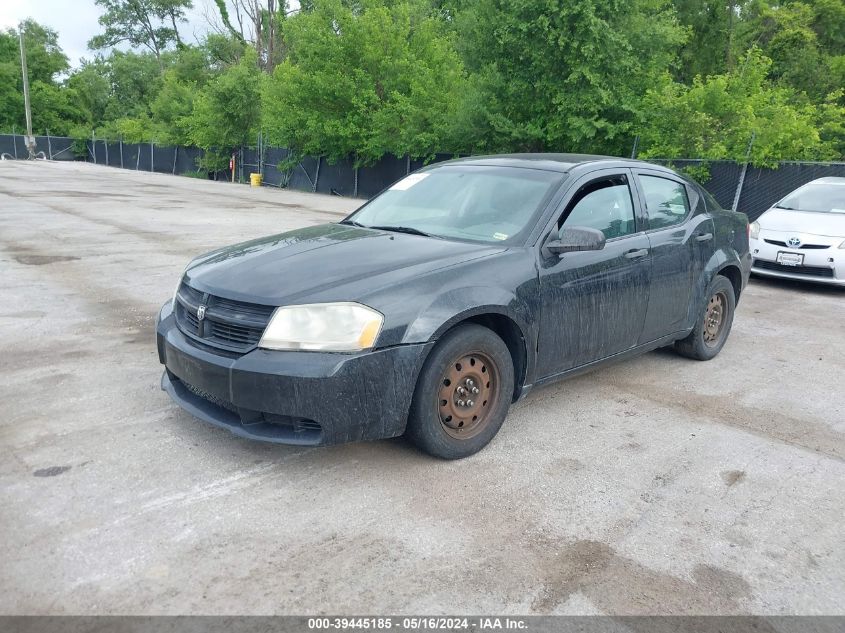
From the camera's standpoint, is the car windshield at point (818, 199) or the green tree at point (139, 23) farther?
the green tree at point (139, 23)

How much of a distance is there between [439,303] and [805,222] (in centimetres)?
779

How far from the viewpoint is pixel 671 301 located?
193 inches

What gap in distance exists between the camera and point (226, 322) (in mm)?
3377

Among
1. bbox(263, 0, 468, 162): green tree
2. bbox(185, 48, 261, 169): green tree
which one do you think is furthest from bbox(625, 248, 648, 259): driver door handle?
bbox(185, 48, 261, 169): green tree

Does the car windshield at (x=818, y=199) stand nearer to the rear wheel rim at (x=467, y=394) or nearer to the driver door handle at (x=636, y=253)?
the driver door handle at (x=636, y=253)

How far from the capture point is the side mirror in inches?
Answer: 150

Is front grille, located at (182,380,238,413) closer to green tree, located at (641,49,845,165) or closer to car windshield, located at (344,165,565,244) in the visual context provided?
car windshield, located at (344,165,565,244)

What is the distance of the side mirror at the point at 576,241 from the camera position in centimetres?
382

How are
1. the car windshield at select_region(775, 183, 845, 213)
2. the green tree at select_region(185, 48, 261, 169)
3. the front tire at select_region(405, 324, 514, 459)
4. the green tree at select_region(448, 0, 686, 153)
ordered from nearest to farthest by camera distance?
the front tire at select_region(405, 324, 514, 459) < the car windshield at select_region(775, 183, 845, 213) < the green tree at select_region(448, 0, 686, 153) < the green tree at select_region(185, 48, 261, 169)

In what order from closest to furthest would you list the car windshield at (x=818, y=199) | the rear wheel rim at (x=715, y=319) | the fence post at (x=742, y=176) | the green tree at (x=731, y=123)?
the rear wheel rim at (x=715, y=319)
the car windshield at (x=818, y=199)
the fence post at (x=742, y=176)
the green tree at (x=731, y=123)

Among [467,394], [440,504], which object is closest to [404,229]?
[467,394]

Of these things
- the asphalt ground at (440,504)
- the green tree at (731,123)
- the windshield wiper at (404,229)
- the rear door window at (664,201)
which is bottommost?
the asphalt ground at (440,504)

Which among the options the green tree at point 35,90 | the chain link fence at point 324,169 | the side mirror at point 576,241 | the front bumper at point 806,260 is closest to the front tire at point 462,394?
the side mirror at point 576,241

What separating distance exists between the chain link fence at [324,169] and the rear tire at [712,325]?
925 centimetres
